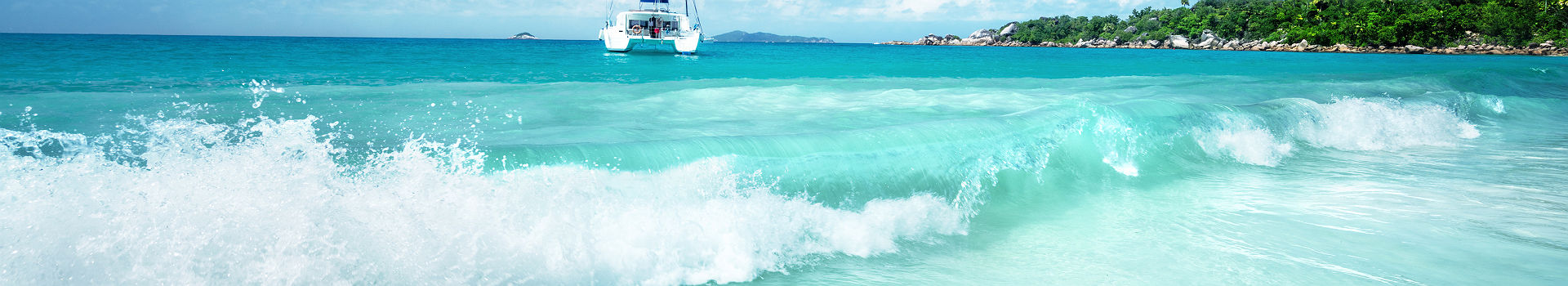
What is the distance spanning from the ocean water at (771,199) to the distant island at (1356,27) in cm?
5898

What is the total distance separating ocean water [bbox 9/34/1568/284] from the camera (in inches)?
143

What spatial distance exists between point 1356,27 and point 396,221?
72225 mm

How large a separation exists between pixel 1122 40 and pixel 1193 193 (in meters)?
86.9

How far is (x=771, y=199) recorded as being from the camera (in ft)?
15.3

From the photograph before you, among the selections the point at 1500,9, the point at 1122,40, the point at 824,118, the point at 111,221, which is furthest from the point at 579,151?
the point at 1122,40

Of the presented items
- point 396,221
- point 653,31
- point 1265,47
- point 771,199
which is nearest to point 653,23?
point 653,31

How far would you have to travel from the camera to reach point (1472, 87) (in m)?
16.9

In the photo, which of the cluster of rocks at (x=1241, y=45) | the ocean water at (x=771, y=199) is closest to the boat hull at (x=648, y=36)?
the ocean water at (x=771, y=199)

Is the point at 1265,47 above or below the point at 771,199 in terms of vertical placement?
above

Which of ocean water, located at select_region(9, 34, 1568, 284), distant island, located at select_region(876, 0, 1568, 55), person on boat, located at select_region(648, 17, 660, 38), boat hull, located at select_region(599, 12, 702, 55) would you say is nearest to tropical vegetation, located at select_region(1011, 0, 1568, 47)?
distant island, located at select_region(876, 0, 1568, 55)

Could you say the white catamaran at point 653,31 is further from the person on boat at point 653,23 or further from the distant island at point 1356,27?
the distant island at point 1356,27

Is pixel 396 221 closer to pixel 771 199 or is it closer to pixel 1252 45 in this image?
pixel 771 199

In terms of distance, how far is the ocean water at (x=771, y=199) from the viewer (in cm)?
364

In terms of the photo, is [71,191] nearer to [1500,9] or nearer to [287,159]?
[287,159]
